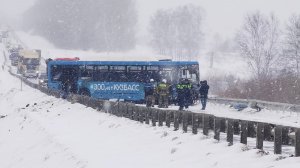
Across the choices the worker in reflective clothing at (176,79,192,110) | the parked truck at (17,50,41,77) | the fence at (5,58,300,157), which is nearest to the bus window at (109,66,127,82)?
the worker in reflective clothing at (176,79,192,110)

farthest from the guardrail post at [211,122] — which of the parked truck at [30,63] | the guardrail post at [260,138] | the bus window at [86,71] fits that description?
the parked truck at [30,63]

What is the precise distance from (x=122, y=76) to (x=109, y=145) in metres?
18.3

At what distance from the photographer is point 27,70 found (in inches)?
2576

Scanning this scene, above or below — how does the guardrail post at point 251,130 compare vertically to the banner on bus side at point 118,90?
above

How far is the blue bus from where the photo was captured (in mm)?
32781

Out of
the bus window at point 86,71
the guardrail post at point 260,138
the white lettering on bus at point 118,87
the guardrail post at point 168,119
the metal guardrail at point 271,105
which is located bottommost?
the metal guardrail at point 271,105

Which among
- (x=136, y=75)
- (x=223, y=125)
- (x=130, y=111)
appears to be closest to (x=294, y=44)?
(x=136, y=75)

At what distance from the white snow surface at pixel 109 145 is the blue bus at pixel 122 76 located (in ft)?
18.9

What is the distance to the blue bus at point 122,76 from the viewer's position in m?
32.8

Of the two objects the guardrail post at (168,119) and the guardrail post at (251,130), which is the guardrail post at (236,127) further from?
the guardrail post at (168,119)

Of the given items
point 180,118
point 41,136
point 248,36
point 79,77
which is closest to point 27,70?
point 248,36

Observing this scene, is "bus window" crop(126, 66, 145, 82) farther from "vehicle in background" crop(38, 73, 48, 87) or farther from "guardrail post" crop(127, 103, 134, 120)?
"vehicle in background" crop(38, 73, 48, 87)

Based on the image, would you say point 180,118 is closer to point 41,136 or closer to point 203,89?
point 41,136

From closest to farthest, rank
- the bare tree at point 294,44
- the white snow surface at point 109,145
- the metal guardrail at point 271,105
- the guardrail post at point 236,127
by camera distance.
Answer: the white snow surface at point 109,145, the guardrail post at point 236,127, the metal guardrail at point 271,105, the bare tree at point 294,44
